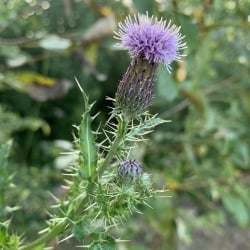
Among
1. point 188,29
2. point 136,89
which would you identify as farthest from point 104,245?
point 188,29

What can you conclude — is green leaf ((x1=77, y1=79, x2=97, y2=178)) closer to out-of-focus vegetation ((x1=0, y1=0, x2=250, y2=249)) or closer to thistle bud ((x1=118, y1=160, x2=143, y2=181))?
thistle bud ((x1=118, y1=160, x2=143, y2=181))

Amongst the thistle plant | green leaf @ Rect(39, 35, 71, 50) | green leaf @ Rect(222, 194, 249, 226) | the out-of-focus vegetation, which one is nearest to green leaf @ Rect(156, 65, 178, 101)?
the out-of-focus vegetation

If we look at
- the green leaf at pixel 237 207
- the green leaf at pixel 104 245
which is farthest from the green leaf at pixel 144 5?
the green leaf at pixel 237 207

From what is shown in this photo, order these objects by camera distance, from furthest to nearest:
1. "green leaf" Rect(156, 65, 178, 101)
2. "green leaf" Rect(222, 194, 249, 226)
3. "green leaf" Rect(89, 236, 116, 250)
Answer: "green leaf" Rect(222, 194, 249, 226)
"green leaf" Rect(156, 65, 178, 101)
"green leaf" Rect(89, 236, 116, 250)

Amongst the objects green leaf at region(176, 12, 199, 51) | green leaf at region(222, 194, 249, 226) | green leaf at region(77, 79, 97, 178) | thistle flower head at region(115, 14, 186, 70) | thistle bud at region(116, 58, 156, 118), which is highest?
green leaf at region(176, 12, 199, 51)

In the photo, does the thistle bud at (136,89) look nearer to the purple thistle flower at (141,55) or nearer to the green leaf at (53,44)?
the purple thistle flower at (141,55)

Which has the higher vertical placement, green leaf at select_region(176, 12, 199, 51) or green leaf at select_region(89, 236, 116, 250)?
green leaf at select_region(176, 12, 199, 51)

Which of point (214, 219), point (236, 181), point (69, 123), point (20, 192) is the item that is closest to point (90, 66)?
point (20, 192)
